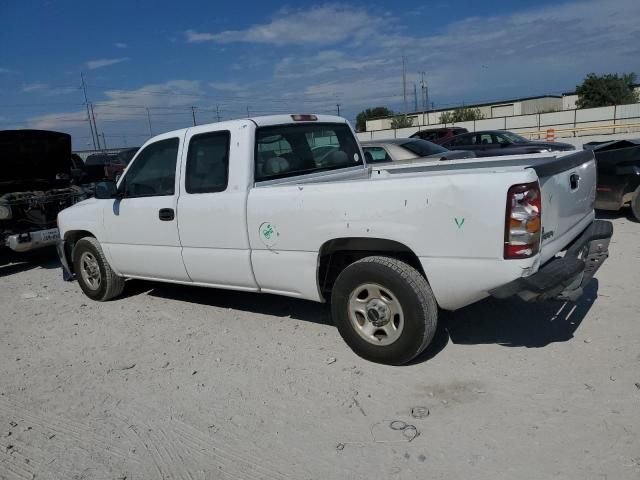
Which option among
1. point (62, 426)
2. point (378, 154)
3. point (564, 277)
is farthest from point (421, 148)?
point (62, 426)

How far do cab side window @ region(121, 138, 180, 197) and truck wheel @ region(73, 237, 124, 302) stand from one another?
3.13 feet

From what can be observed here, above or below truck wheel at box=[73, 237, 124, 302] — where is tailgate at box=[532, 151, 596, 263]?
above

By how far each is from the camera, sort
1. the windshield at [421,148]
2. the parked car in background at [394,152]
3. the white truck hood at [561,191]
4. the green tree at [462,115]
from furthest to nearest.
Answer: the green tree at [462,115] < the windshield at [421,148] < the parked car in background at [394,152] < the white truck hood at [561,191]

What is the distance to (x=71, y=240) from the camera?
6.42 metres

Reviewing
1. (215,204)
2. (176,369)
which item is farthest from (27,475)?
(215,204)

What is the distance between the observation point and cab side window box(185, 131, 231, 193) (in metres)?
4.49

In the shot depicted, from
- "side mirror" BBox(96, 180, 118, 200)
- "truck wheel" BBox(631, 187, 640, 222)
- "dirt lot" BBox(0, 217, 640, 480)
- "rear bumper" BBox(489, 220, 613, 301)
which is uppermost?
"side mirror" BBox(96, 180, 118, 200)

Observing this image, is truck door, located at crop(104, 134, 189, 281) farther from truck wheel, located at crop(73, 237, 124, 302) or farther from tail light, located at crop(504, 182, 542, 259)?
tail light, located at crop(504, 182, 542, 259)

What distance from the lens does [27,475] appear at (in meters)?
2.98

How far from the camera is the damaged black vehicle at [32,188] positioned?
8.09 m

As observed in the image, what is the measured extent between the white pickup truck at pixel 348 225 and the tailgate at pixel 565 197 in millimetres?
16

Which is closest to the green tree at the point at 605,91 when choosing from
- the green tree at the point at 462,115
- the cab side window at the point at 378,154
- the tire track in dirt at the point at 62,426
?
the green tree at the point at 462,115

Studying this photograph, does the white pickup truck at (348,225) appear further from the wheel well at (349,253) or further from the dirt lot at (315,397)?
the dirt lot at (315,397)

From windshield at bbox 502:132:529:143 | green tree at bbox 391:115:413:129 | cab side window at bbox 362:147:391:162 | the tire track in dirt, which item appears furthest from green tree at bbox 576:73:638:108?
the tire track in dirt
